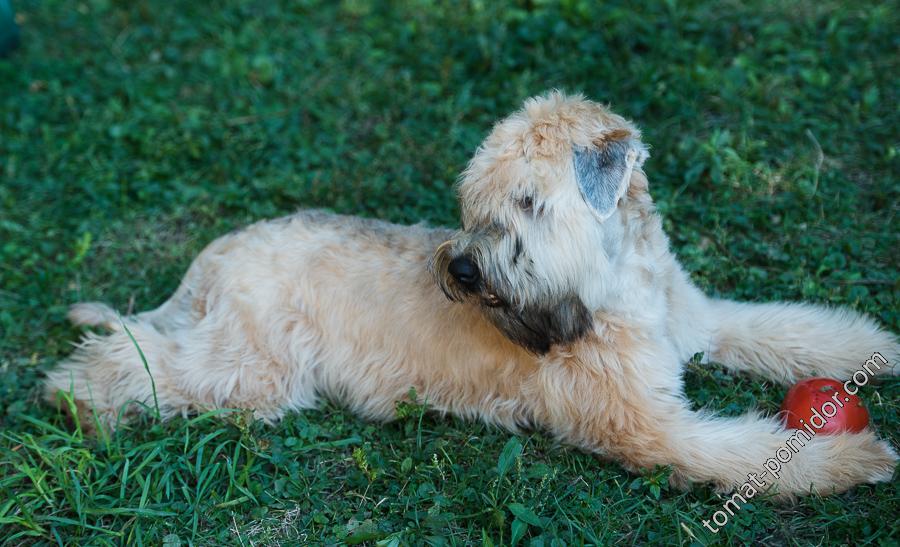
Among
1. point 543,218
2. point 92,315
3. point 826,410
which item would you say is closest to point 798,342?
point 826,410

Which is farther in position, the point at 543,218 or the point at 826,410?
the point at 826,410

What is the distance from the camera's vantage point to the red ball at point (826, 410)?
403 cm

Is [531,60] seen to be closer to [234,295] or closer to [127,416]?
[234,295]

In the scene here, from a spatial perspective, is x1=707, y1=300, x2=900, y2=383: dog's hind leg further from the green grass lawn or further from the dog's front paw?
the dog's front paw

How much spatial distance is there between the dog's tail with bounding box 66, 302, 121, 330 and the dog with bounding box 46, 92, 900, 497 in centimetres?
1

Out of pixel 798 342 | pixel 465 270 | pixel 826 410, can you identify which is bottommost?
pixel 826 410

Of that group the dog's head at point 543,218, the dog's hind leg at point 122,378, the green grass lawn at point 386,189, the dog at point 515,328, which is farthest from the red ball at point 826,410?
the dog's hind leg at point 122,378

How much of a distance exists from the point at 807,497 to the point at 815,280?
1.68 m

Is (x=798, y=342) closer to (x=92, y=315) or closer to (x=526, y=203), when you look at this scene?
(x=526, y=203)

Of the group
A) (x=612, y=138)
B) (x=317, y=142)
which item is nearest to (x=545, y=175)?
(x=612, y=138)

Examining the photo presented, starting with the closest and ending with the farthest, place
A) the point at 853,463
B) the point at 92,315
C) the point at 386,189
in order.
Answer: the point at 853,463 < the point at 92,315 < the point at 386,189

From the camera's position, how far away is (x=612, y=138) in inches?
152

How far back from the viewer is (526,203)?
376cm

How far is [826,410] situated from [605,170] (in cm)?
160
